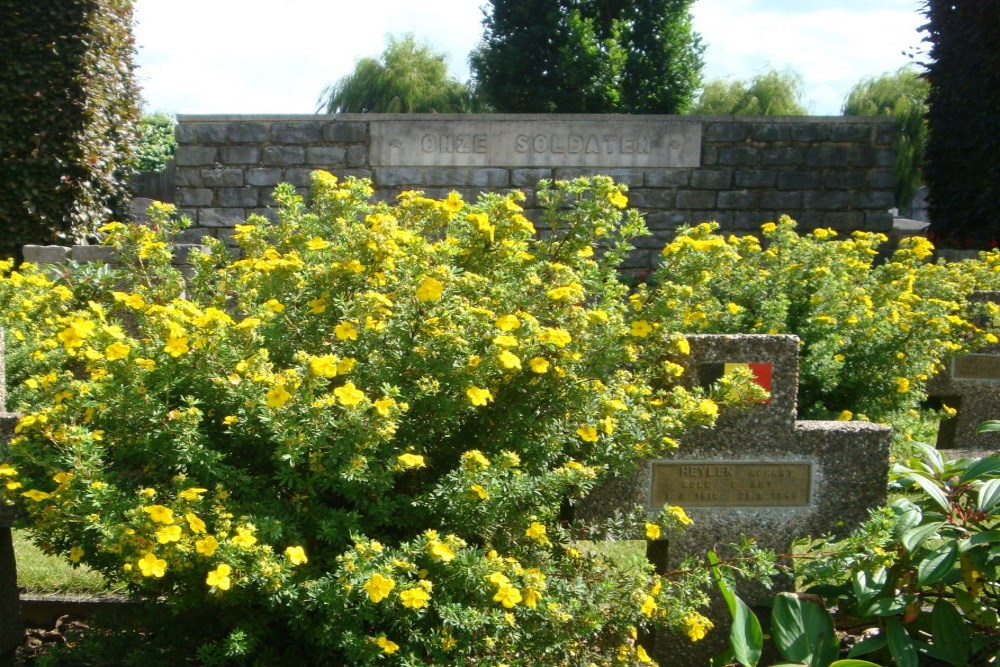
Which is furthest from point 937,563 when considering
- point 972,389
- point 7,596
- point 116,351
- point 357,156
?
point 357,156

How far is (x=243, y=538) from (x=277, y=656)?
395 millimetres

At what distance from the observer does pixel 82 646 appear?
8.85 ft

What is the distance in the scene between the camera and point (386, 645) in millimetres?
2229

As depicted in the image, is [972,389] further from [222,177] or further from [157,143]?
[157,143]

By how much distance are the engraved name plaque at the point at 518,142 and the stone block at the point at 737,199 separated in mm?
647

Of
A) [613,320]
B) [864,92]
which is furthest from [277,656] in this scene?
[864,92]

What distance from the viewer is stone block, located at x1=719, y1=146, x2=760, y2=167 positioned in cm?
890

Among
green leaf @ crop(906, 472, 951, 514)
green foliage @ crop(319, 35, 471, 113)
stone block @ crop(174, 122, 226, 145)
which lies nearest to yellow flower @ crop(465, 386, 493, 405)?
green leaf @ crop(906, 472, 951, 514)

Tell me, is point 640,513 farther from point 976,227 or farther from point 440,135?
point 976,227

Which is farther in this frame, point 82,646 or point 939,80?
point 939,80

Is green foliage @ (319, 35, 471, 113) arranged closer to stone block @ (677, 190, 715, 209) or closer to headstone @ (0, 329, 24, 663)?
stone block @ (677, 190, 715, 209)

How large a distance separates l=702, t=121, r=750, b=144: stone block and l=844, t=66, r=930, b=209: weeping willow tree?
455 inches

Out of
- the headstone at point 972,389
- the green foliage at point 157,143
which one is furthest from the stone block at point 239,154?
the green foliage at point 157,143

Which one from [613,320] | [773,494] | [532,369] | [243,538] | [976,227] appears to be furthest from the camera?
[976,227]
